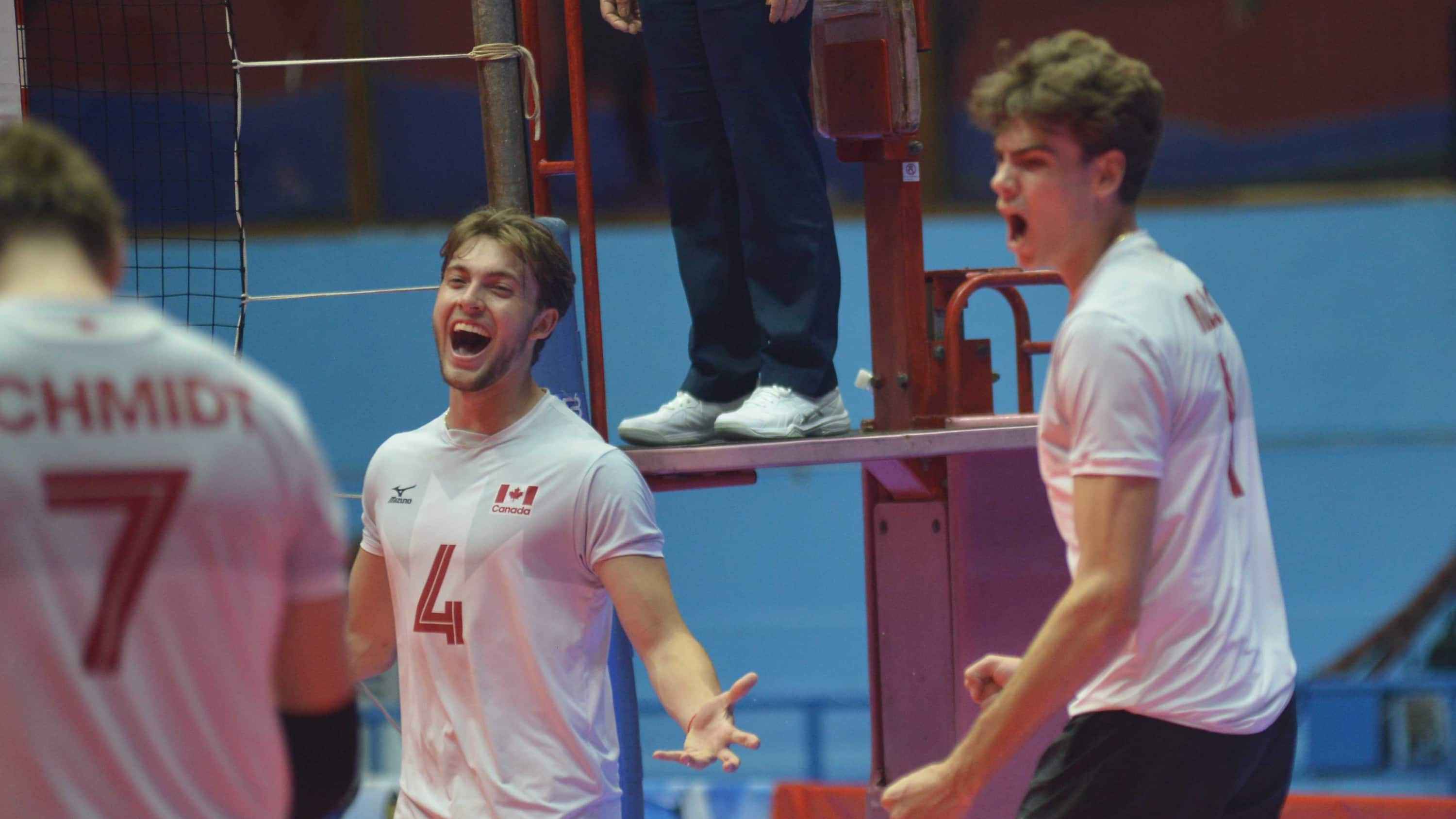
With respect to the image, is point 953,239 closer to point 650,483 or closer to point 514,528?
point 650,483

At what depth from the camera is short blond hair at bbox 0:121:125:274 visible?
1.66 m

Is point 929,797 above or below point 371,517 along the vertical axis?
below

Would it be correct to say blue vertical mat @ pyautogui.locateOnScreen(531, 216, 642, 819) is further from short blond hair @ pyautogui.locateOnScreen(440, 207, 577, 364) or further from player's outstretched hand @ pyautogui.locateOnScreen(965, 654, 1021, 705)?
player's outstretched hand @ pyautogui.locateOnScreen(965, 654, 1021, 705)

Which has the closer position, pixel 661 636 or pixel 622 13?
pixel 661 636

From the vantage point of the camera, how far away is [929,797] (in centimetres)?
233

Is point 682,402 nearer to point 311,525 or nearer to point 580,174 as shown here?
point 580,174

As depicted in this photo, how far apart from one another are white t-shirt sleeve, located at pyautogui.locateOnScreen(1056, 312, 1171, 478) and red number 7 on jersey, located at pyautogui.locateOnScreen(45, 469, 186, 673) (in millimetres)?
1294

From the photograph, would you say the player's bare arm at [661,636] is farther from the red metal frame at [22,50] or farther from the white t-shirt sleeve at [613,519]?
the red metal frame at [22,50]

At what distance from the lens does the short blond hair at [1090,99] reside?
7.70ft

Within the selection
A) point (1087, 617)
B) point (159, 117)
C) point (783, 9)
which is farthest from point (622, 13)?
point (159, 117)

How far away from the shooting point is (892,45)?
171 inches

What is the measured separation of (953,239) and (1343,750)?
4.06m

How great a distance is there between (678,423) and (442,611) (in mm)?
1084

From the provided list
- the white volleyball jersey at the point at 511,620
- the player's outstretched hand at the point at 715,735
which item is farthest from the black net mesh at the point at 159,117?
the player's outstretched hand at the point at 715,735
